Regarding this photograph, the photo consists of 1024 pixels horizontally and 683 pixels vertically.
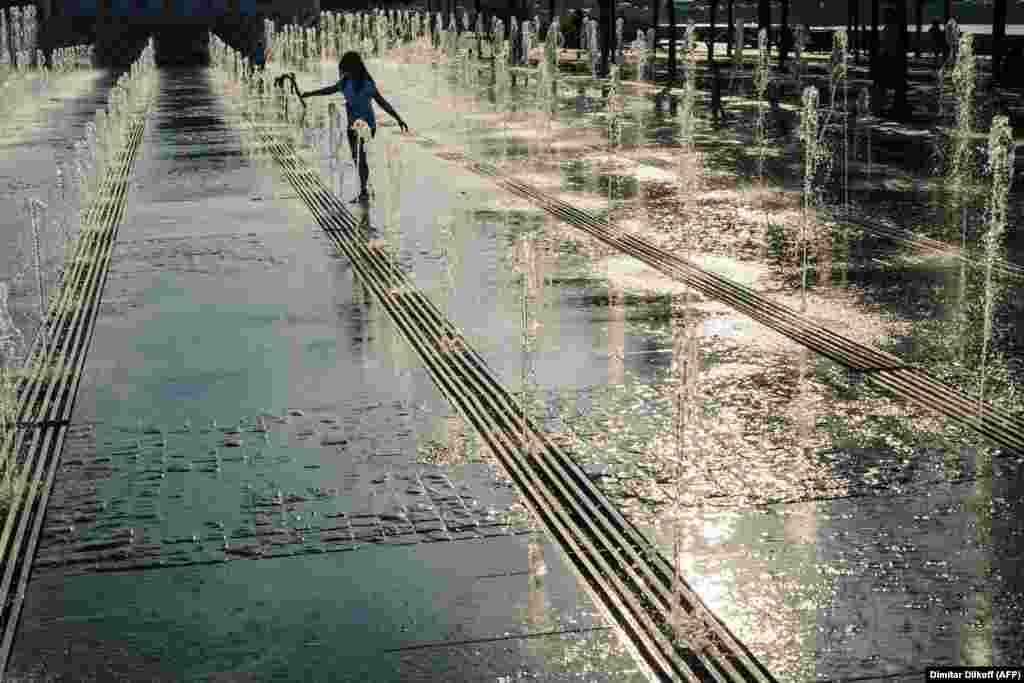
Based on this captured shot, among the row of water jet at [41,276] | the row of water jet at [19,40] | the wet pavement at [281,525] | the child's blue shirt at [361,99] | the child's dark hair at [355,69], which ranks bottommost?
the wet pavement at [281,525]

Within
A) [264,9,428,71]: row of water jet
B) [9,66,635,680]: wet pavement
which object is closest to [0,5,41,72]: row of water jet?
[264,9,428,71]: row of water jet

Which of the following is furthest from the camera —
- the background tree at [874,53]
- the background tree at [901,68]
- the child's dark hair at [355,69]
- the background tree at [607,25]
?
the background tree at [607,25]

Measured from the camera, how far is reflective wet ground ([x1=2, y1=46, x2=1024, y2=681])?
17.7 feet

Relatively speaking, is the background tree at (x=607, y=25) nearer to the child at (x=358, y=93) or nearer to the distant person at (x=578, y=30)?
the distant person at (x=578, y=30)

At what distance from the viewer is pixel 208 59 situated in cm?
6812

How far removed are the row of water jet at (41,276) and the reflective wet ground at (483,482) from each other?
417 millimetres

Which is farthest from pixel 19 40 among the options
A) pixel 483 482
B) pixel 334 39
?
pixel 483 482

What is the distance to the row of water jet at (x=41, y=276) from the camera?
8539 millimetres

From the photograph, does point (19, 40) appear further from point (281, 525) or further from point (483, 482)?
point (281, 525)

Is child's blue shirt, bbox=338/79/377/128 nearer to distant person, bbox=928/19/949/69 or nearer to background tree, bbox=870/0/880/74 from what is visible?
background tree, bbox=870/0/880/74

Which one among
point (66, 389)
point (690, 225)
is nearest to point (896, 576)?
point (66, 389)

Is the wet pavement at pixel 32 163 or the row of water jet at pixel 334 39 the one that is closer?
the wet pavement at pixel 32 163

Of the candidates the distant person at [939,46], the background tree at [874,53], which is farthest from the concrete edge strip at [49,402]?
the distant person at [939,46]

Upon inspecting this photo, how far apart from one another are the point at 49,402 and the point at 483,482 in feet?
9.91
